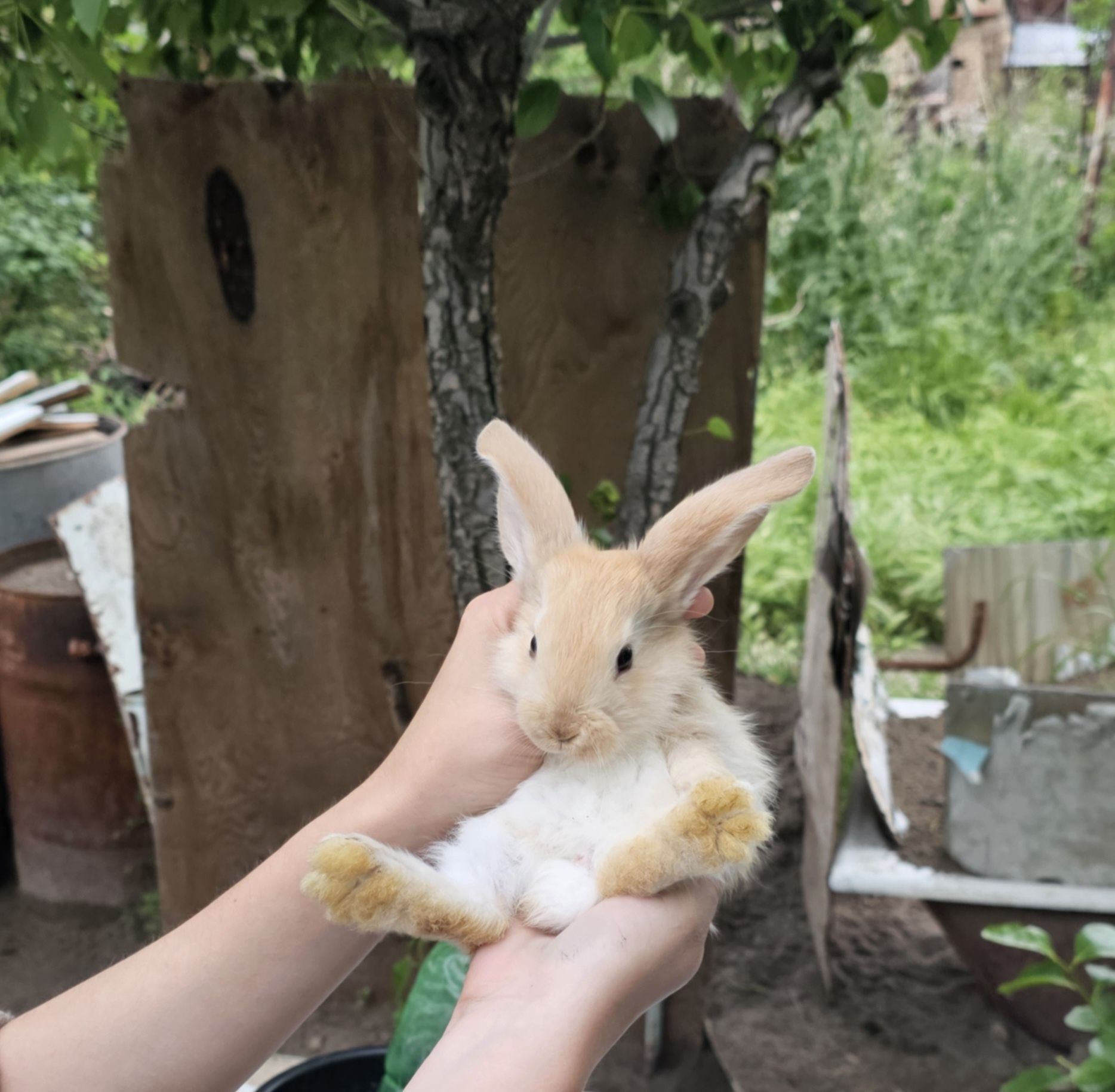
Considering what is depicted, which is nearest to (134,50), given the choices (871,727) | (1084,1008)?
(871,727)

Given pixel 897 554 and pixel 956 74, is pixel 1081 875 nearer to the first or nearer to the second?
pixel 897 554

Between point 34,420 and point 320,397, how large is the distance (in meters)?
2.01

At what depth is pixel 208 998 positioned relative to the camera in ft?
4.78

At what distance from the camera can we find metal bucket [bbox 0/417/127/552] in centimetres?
357

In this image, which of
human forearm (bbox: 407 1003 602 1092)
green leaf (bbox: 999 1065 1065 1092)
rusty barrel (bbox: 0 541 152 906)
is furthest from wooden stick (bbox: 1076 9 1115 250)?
human forearm (bbox: 407 1003 602 1092)

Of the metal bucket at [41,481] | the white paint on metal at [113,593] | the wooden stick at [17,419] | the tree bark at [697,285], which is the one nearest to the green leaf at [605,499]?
the tree bark at [697,285]

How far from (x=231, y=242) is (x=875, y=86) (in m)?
1.44

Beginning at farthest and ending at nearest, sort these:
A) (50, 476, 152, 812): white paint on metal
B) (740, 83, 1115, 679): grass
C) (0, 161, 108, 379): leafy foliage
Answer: (0, 161, 108, 379): leafy foliage < (740, 83, 1115, 679): grass < (50, 476, 152, 812): white paint on metal

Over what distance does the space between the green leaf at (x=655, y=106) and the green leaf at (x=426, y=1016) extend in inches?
59.6

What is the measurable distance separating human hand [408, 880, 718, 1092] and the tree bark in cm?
89

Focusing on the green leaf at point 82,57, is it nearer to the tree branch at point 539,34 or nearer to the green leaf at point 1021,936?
the tree branch at point 539,34

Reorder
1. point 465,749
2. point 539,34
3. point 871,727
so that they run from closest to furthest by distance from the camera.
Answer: point 465,749 < point 539,34 < point 871,727

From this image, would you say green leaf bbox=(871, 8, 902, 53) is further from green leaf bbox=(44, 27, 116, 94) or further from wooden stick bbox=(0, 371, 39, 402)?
wooden stick bbox=(0, 371, 39, 402)

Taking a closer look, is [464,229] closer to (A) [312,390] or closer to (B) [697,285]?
(B) [697,285]
